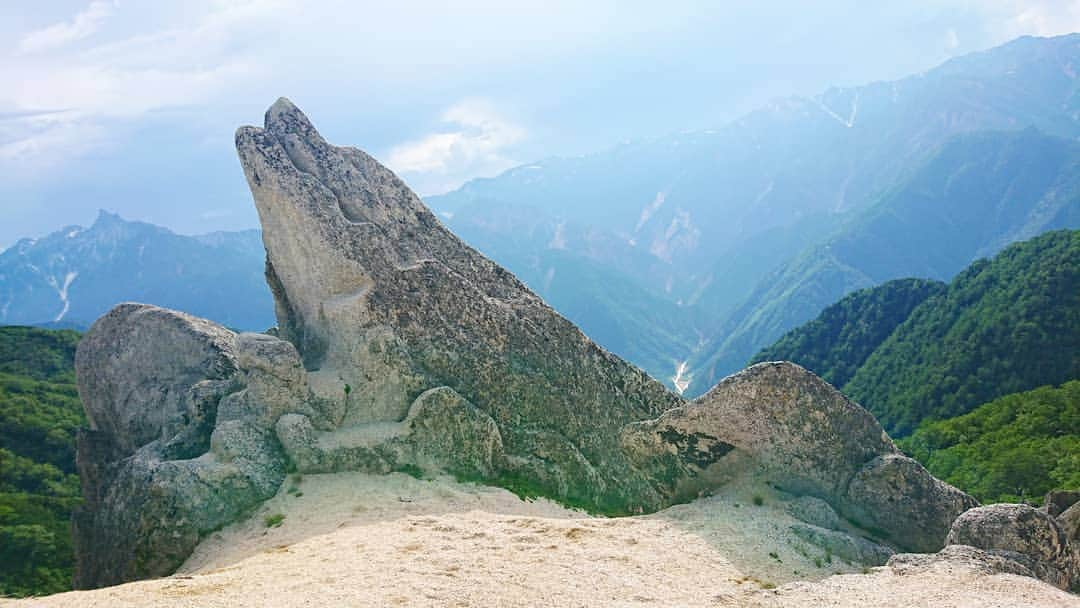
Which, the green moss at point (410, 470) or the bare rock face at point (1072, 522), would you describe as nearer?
the bare rock face at point (1072, 522)

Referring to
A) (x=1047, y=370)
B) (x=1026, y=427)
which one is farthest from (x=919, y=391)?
(x=1026, y=427)

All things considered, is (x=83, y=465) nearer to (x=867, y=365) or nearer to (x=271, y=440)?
(x=271, y=440)

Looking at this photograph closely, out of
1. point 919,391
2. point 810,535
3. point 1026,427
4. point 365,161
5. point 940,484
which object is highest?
point 919,391

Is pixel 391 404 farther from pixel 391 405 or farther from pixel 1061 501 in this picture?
pixel 1061 501

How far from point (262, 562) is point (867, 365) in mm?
123345

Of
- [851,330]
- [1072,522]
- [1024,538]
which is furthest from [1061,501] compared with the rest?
[851,330]

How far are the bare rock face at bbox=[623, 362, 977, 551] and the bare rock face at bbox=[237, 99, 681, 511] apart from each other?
3.30m

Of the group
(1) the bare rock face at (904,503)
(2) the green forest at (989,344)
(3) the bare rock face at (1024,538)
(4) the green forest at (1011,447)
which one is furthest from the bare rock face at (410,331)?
(2) the green forest at (989,344)

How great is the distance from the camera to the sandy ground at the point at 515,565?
1442cm

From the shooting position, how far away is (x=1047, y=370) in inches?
3654

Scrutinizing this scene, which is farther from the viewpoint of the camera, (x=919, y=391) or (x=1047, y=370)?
(x=919, y=391)

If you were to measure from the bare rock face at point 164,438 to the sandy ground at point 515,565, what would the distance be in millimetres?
1106

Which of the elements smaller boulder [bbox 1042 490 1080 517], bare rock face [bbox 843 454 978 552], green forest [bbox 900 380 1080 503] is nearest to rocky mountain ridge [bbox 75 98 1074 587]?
bare rock face [bbox 843 454 978 552]

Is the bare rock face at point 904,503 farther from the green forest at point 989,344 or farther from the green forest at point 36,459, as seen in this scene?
the green forest at point 989,344
